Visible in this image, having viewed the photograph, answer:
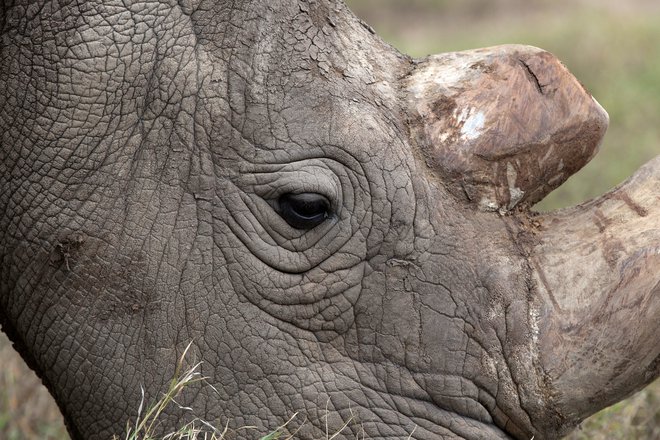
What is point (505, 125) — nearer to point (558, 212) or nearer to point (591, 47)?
point (558, 212)

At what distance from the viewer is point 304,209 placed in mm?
3557

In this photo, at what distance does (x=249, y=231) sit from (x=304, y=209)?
0.18 meters

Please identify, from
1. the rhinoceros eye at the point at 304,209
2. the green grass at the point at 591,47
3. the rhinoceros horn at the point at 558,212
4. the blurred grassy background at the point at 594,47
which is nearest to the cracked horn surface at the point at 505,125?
the rhinoceros horn at the point at 558,212

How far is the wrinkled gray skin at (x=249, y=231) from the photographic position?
3549 millimetres

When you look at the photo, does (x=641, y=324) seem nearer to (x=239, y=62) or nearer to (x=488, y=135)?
(x=488, y=135)

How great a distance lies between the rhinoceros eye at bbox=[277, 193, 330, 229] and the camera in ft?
11.6

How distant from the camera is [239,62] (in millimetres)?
3578

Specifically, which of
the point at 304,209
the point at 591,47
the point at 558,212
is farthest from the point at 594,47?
the point at 304,209

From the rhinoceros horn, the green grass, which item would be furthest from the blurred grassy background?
the rhinoceros horn

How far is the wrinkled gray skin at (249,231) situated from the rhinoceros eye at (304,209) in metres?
0.03

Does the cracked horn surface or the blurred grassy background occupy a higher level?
the blurred grassy background

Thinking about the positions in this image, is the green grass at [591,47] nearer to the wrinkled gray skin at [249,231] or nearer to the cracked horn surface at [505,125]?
the cracked horn surface at [505,125]

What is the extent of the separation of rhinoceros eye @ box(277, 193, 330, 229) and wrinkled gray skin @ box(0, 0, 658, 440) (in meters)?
0.03

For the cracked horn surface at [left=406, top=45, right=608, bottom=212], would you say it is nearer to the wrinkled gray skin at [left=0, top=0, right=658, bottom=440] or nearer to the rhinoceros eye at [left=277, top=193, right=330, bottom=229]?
the wrinkled gray skin at [left=0, top=0, right=658, bottom=440]
